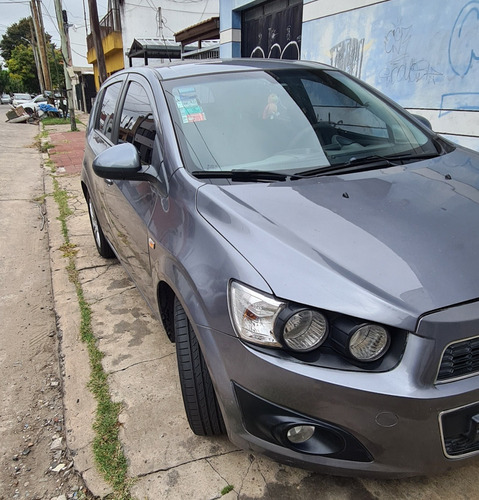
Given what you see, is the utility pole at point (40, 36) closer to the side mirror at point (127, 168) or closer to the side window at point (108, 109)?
the side window at point (108, 109)

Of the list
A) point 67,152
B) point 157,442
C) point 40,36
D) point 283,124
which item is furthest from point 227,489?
point 40,36

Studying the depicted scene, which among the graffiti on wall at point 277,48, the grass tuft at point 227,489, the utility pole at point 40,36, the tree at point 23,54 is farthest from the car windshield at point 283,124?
the tree at point 23,54

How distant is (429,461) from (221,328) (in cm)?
81

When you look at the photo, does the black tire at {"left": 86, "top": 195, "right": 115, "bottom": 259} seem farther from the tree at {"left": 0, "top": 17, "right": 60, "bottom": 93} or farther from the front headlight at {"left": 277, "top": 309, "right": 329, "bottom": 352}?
the tree at {"left": 0, "top": 17, "right": 60, "bottom": 93}

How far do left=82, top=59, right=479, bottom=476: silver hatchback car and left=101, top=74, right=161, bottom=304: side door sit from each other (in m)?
0.03

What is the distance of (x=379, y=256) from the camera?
148cm

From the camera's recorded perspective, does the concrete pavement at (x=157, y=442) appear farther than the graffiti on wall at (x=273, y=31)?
No

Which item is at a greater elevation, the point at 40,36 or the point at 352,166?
the point at 40,36

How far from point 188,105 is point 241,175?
0.63m

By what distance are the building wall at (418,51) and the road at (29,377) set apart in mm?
4433

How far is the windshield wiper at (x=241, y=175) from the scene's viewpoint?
1985mm

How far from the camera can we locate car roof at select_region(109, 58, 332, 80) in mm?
2629

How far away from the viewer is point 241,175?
1997 mm

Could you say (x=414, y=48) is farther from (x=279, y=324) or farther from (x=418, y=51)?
(x=279, y=324)
